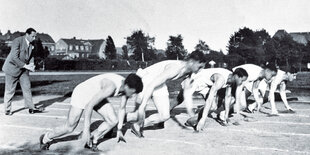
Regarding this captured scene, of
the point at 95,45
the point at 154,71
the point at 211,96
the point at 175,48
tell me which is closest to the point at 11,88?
the point at 154,71

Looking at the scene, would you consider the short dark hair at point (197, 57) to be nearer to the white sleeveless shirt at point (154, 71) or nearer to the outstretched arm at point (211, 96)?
the white sleeveless shirt at point (154, 71)

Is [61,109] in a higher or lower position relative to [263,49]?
lower

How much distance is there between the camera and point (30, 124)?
8102mm

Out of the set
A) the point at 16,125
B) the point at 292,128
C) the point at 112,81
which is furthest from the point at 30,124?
the point at 292,128

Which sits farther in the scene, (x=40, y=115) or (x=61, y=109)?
(x=61, y=109)

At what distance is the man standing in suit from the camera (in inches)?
368

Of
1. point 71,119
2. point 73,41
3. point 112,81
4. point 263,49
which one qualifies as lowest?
point 71,119

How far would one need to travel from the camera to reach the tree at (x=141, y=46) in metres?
86.0

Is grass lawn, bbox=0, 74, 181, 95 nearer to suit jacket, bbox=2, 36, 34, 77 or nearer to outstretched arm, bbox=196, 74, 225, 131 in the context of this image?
suit jacket, bbox=2, 36, 34, 77

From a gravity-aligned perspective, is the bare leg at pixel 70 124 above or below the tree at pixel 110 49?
below

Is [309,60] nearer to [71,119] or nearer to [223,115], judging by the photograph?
[223,115]

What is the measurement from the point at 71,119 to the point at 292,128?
16.3 feet

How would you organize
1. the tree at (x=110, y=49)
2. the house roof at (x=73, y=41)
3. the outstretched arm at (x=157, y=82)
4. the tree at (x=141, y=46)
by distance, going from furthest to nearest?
the house roof at (x=73, y=41), the tree at (x=110, y=49), the tree at (x=141, y=46), the outstretched arm at (x=157, y=82)

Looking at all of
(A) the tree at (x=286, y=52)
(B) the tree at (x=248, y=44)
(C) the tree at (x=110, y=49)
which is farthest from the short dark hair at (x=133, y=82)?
(C) the tree at (x=110, y=49)
